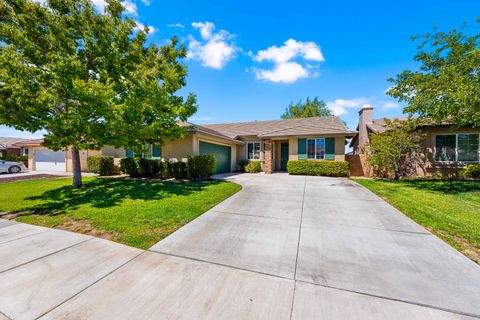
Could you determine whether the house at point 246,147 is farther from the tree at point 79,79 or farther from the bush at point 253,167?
the tree at point 79,79

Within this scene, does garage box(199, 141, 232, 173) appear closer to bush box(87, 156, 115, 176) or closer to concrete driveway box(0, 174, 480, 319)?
bush box(87, 156, 115, 176)

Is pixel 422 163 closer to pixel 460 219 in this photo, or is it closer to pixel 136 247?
pixel 460 219

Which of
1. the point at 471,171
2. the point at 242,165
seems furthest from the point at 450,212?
the point at 242,165

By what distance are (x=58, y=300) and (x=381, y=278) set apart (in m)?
4.07

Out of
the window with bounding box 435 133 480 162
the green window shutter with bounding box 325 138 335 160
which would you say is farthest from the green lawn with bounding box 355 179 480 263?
the green window shutter with bounding box 325 138 335 160

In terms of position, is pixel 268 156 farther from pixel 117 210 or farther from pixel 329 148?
pixel 117 210

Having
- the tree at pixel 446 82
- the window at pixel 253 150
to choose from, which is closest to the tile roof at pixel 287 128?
the window at pixel 253 150

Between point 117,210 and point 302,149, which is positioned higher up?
point 302,149

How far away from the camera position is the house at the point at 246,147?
12.9 m

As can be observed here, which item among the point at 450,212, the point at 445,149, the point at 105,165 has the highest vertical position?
the point at 445,149

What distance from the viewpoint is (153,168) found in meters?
13.0

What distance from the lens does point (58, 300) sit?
87.2 inches

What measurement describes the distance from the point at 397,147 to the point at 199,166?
12176 millimetres

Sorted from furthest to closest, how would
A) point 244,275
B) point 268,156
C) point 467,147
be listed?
point 268,156, point 467,147, point 244,275
